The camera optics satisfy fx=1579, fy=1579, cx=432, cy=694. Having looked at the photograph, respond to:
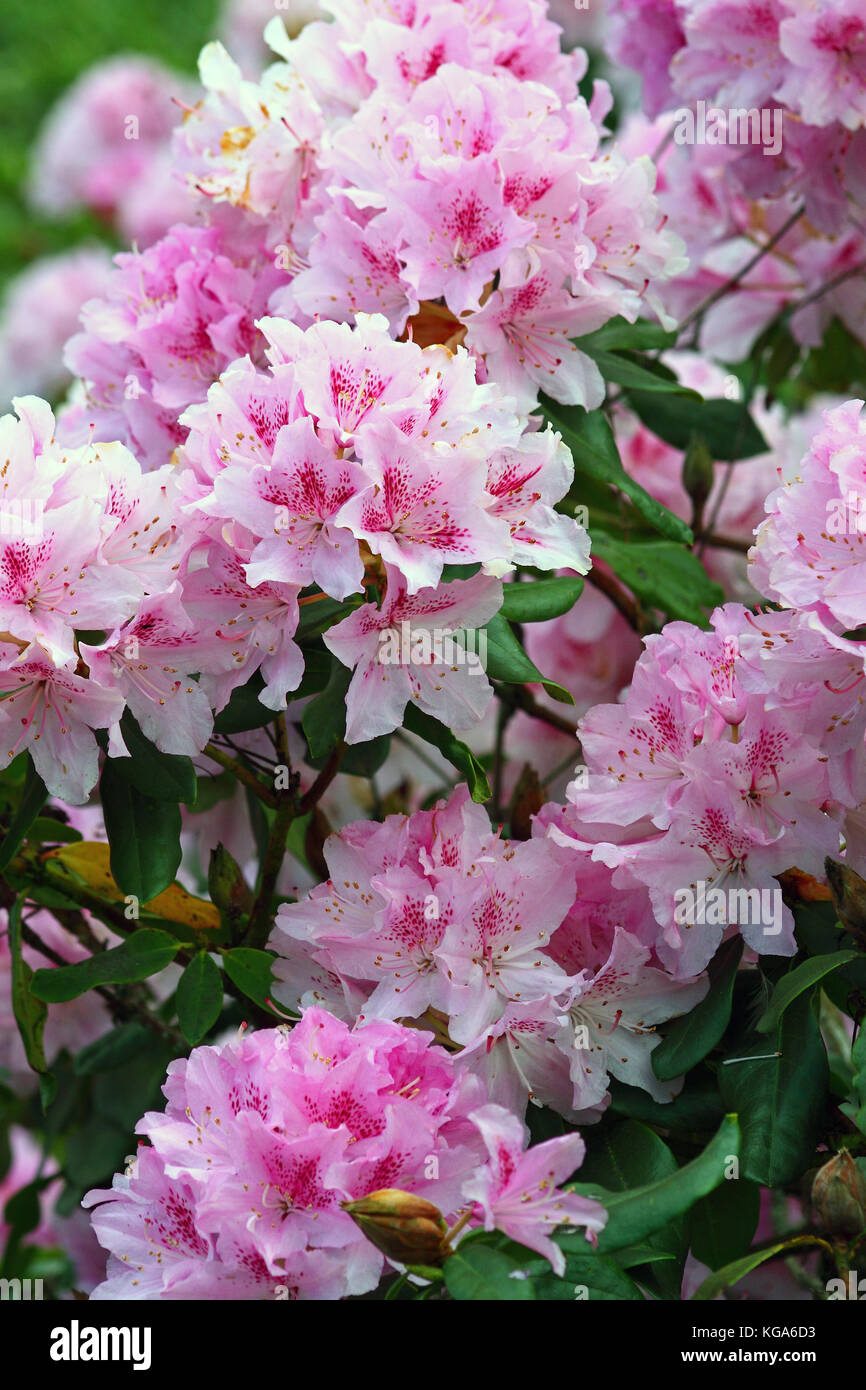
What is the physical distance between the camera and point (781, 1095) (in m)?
0.68

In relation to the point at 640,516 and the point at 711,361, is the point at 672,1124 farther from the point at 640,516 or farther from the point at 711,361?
the point at 711,361

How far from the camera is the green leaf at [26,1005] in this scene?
2.63 ft

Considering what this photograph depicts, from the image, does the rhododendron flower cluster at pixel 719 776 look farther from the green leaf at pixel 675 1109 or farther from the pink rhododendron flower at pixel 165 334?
the pink rhododendron flower at pixel 165 334

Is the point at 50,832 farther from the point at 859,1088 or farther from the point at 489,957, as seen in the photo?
the point at 859,1088

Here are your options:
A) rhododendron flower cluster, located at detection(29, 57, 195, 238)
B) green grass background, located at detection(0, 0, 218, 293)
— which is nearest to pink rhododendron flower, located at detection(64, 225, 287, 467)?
rhododendron flower cluster, located at detection(29, 57, 195, 238)

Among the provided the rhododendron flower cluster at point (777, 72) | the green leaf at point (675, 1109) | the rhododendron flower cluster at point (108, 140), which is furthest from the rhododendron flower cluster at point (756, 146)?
the rhododendron flower cluster at point (108, 140)

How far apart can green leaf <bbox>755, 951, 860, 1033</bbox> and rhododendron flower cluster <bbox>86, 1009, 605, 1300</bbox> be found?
0.11 meters

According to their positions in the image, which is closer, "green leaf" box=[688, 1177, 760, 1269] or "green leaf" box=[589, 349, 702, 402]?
"green leaf" box=[688, 1177, 760, 1269]

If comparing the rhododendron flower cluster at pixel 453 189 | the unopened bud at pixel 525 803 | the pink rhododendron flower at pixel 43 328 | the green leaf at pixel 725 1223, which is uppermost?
the pink rhododendron flower at pixel 43 328

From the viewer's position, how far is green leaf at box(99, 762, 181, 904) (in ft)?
2.45

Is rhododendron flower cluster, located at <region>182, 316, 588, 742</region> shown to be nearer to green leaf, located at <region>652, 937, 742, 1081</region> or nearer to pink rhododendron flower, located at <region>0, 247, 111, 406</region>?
green leaf, located at <region>652, 937, 742, 1081</region>

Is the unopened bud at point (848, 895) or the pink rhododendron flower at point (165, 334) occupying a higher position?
the pink rhododendron flower at point (165, 334)

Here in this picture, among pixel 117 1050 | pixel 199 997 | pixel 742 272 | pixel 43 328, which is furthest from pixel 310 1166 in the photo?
pixel 43 328

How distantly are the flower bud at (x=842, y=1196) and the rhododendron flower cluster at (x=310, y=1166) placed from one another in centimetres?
11
